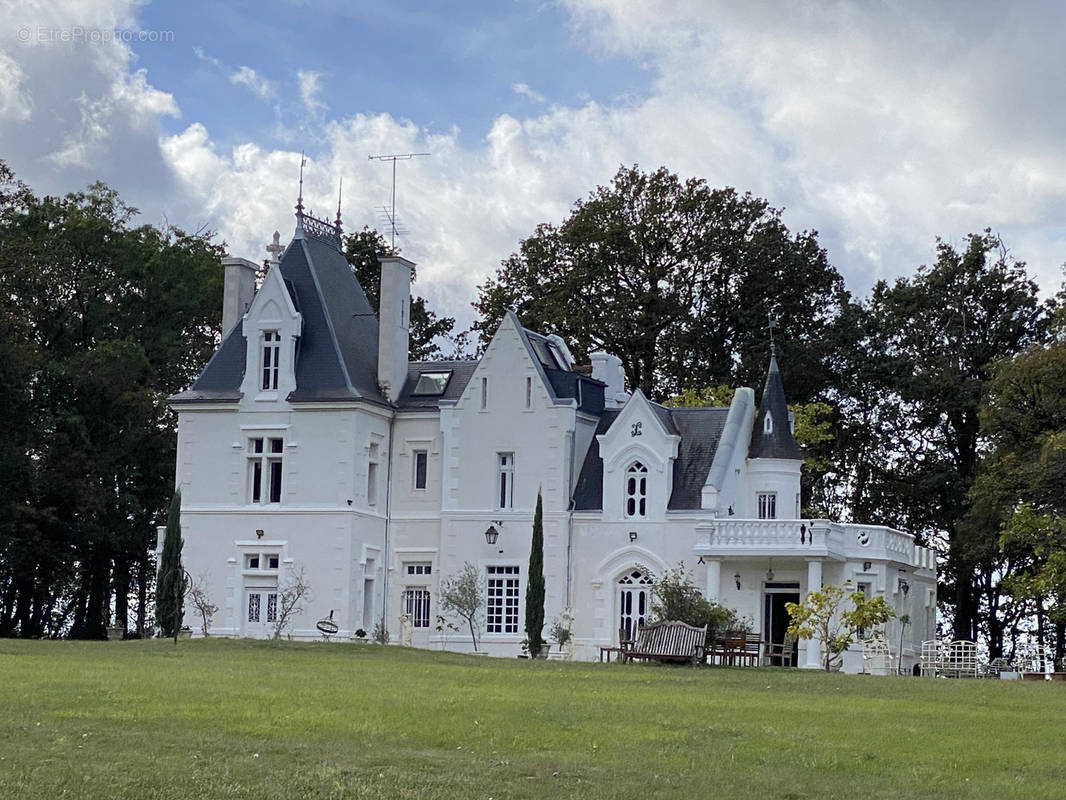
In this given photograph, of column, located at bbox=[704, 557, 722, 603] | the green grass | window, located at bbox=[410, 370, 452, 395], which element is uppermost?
window, located at bbox=[410, 370, 452, 395]

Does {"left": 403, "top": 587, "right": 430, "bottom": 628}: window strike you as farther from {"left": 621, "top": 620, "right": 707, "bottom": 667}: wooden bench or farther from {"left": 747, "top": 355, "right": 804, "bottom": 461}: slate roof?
{"left": 621, "top": 620, "right": 707, "bottom": 667}: wooden bench

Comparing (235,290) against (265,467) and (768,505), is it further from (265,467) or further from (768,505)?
(768,505)

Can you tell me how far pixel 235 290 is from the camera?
51062mm

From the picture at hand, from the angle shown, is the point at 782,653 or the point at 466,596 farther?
the point at 466,596

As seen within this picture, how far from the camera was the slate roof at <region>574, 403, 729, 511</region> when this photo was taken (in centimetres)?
4631

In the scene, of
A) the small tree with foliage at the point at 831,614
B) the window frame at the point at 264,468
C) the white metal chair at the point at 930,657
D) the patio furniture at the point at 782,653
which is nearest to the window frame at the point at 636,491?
the patio furniture at the point at 782,653

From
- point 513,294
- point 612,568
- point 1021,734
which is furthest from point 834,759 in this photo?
point 513,294

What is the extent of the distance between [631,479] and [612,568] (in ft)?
7.91

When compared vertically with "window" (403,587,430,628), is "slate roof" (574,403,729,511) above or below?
above

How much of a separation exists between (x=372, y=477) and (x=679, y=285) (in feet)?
52.1

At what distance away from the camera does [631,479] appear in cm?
4675

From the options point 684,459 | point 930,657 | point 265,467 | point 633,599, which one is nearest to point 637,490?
point 684,459

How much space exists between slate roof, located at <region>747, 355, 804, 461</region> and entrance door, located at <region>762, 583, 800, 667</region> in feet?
14.3

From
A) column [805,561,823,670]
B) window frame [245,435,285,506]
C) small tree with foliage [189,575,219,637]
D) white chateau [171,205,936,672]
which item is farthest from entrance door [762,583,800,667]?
small tree with foliage [189,575,219,637]
